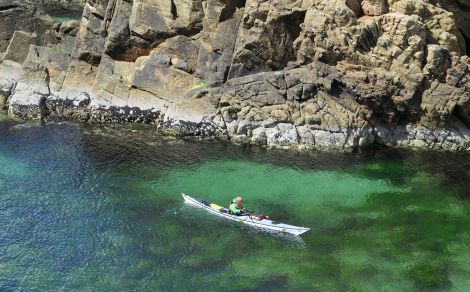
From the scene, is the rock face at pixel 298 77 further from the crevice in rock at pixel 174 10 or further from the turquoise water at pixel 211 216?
the turquoise water at pixel 211 216

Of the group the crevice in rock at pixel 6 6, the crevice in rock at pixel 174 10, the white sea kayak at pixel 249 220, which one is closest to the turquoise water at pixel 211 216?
the white sea kayak at pixel 249 220

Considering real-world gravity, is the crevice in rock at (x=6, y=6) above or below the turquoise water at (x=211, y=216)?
above

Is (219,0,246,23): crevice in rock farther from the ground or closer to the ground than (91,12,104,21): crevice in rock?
farther from the ground

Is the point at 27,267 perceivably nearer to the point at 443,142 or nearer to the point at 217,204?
the point at 217,204

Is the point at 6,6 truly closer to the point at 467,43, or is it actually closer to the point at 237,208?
the point at 237,208

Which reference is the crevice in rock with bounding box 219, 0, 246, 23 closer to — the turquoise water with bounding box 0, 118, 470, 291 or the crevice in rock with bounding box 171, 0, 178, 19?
the crevice in rock with bounding box 171, 0, 178, 19

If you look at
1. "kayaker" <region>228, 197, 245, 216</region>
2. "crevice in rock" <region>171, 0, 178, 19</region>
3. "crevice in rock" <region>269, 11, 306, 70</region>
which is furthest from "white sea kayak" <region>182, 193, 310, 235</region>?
"crevice in rock" <region>171, 0, 178, 19</region>
